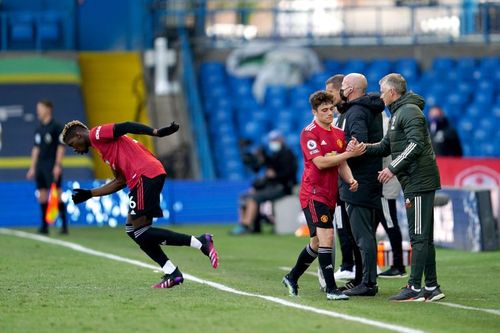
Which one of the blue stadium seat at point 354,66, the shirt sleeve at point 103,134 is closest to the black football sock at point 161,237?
the shirt sleeve at point 103,134

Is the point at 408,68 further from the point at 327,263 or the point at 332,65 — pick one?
the point at 327,263

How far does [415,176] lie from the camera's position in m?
11.9

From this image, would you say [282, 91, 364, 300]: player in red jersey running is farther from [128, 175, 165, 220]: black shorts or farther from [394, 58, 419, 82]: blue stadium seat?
[394, 58, 419, 82]: blue stadium seat

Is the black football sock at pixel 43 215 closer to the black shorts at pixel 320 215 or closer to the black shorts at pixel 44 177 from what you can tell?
the black shorts at pixel 44 177

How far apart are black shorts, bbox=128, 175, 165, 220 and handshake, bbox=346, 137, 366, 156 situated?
1.90 m

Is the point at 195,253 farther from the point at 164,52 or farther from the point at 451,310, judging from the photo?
the point at 164,52

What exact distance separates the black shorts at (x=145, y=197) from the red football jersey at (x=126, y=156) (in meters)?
0.05

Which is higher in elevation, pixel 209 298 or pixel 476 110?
pixel 476 110

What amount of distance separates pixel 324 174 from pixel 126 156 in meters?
1.98

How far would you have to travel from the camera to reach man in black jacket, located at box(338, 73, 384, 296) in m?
12.3

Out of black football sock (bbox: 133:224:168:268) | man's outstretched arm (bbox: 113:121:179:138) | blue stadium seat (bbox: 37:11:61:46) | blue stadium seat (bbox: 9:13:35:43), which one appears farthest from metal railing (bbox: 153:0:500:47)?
man's outstretched arm (bbox: 113:121:179:138)

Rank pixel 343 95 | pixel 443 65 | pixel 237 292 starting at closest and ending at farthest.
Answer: pixel 237 292
pixel 343 95
pixel 443 65

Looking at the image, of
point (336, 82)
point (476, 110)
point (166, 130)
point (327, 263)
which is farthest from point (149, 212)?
point (476, 110)

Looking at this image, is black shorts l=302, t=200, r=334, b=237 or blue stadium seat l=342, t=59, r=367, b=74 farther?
blue stadium seat l=342, t=59, r=367, b=74
